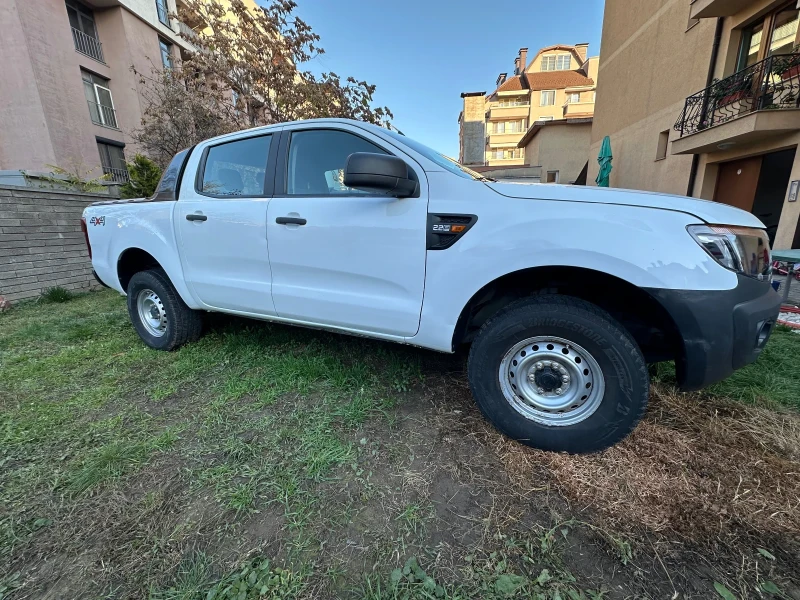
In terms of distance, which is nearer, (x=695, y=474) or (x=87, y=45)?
(x=695, y=474)

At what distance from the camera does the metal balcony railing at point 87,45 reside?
13714mm

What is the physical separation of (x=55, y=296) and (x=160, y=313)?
12.7 ft

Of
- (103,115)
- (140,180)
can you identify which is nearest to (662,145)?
Answer: (140,180)

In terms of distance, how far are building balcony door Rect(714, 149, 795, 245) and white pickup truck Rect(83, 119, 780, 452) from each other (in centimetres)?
901

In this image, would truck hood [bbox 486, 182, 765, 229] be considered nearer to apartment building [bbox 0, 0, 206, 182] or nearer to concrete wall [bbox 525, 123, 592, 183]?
apartment building [bbox 0, 0, 206, 182]

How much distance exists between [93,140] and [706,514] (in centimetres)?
1948

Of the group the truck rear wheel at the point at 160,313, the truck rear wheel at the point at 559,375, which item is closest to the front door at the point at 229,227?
the truck rear wheel at the point at 160,313

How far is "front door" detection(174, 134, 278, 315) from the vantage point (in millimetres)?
2463

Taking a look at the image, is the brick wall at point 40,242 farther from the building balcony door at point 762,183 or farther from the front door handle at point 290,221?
the building balcony door at point 762,183

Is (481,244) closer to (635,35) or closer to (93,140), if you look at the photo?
(635,35)

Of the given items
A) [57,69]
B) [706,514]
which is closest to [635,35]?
[706,514]

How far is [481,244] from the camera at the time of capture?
5.85 feet

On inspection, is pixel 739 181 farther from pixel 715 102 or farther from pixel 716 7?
pixel 716 7

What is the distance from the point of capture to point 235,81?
911cm
